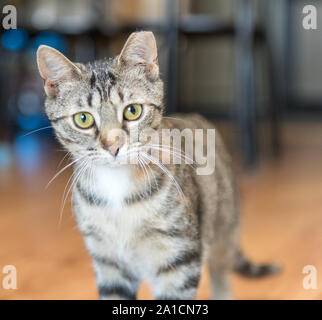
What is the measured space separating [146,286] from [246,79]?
1294 mm

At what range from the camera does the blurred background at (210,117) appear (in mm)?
1438

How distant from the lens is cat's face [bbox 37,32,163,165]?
79cm

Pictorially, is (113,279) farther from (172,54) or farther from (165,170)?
(172,54)

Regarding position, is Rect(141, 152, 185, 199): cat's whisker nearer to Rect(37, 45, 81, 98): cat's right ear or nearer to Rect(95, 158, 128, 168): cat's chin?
Rect(95, 158, 128, 168): cat's chin

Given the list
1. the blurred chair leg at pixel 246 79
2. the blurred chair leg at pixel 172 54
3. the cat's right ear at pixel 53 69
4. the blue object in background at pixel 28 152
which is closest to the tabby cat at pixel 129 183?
the cat's right ear at pixel 53 69

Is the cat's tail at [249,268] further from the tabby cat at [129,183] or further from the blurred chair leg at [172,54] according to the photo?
the blurred chair leg at [172,54]

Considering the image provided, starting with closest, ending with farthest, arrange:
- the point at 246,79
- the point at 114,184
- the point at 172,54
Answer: the point at 114,184
the point at 172,54
the point at 246,79

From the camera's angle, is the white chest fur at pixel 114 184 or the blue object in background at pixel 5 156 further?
the blue object in background at pixel 5 156

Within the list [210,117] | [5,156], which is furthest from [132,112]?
[210,117]

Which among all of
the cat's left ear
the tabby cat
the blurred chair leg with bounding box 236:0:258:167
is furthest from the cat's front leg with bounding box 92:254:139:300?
the blurred chair leg with bounding box 236:0:258:167

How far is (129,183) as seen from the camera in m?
0.90

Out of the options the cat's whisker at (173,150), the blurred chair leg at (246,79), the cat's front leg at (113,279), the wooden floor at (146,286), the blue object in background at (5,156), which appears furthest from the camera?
the blue object in background at (5,156)

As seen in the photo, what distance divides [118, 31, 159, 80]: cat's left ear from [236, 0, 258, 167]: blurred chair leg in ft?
5.07
